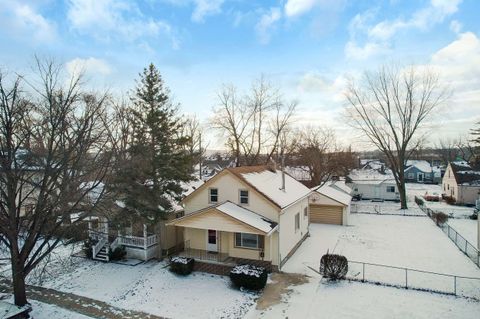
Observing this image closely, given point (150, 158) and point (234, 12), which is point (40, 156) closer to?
point (150, 158)

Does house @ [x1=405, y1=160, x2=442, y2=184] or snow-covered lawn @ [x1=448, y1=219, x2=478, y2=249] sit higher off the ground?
house @ [x1=405, y1=160, x2=442, y2=184]

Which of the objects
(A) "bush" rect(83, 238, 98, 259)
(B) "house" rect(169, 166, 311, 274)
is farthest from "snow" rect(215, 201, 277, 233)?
(A) "bush" rect(83, 238, 98, 259)

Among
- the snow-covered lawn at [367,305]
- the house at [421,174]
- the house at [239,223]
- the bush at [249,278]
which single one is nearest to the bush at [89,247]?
the house at [239,223]

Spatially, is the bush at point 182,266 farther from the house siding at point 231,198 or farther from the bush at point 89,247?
the bush at point 89,247

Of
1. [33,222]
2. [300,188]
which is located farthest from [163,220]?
[300,188]

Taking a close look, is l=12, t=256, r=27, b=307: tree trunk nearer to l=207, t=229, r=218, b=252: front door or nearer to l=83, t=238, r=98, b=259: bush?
l=83, t=238, r=98, b=259: bush

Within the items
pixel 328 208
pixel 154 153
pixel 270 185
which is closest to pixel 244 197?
pixel 270 185
